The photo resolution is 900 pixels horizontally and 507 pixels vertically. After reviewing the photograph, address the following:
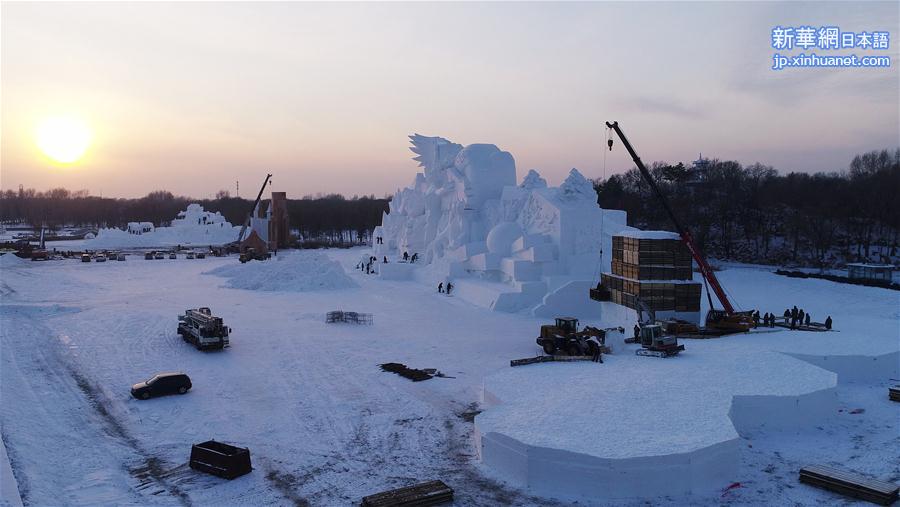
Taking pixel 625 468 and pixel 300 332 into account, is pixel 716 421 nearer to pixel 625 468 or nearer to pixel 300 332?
pixel 625 468

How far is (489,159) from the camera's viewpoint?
42.1m

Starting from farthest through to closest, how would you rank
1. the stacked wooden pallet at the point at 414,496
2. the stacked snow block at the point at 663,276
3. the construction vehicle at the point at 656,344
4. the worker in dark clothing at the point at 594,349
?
the stacked snow block at the point at 663,276 → the construction vehicle at the point at 656,344 → the worker in dark clothing at the point at 594,349 → the stacked wooden pallet at the point at 414,496

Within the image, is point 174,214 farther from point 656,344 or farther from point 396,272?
point 656,344

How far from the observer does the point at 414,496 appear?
392 inches

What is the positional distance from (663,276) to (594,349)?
7.10 m

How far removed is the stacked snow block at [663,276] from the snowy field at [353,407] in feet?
5.92

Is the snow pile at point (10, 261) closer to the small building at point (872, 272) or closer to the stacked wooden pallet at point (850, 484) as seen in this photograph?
the stacked wooden pallet at point (850, 484)

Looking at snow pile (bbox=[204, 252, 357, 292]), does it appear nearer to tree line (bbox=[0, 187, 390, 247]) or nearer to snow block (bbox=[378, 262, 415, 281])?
snow block (bbox=[378, 262, 415, 281])

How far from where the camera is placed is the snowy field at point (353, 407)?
35.8 feet

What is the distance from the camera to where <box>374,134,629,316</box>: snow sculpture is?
30.8m

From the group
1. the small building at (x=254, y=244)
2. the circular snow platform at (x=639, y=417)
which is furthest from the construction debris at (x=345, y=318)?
the small building at (x=254, y=244)

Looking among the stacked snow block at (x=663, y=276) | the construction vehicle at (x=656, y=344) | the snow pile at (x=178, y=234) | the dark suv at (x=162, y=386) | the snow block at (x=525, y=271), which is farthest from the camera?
the snow pile at (x=178, y=234)

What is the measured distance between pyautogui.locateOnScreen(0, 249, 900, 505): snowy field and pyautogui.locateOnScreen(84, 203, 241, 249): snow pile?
48.0 m

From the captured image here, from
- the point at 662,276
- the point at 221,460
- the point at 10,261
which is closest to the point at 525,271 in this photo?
the point at 662,276
